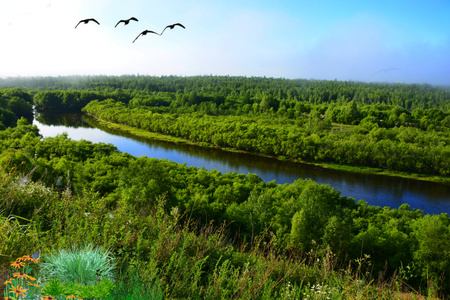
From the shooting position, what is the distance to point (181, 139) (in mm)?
51594

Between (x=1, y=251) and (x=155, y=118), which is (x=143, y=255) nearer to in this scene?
(x=1, y=251)

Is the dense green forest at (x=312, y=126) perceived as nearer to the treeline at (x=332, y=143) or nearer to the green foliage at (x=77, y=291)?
the treeline at (x=332, y=143)

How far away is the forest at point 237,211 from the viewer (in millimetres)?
3377

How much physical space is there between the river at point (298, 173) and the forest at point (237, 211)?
3.37 metres

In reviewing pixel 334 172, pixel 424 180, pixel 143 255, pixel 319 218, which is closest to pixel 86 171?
pixel 319 218

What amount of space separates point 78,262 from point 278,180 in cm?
3170

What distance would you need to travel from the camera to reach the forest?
3.38 meters

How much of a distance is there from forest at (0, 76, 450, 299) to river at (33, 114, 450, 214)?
337cm

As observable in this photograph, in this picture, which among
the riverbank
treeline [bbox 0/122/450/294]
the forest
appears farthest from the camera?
the riverbank

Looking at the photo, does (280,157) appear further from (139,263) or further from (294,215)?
(139,263)

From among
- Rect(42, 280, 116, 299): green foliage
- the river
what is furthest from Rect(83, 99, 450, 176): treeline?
Rect(42, 280, 116, 299): green foliage

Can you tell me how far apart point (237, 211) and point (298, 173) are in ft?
64.6

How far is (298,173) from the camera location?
119ft

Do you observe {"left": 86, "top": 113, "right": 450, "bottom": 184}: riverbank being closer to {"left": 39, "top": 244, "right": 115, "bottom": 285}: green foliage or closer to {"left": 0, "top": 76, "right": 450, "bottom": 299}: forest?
{"left": 0, "top": 76, "right": 450, "bottom": 299}: forest
